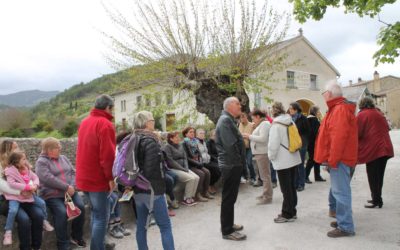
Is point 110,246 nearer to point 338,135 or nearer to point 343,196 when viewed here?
point 343,196

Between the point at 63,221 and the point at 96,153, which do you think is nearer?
the point at 96,153

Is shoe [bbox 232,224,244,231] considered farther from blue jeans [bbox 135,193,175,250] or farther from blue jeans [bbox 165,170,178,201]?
blue jeans [bbox 165,170,178,201]

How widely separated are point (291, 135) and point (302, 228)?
4.76ft

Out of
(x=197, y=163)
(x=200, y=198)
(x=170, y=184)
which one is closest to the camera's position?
(x=170, y=184)

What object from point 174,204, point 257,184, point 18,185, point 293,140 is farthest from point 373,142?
point 18,185

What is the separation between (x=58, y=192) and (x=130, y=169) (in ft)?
5.70

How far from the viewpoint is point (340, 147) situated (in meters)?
4.13

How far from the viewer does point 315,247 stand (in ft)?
13.4

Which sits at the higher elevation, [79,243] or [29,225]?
[29,225]

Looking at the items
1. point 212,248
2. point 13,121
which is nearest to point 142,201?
point 212,248

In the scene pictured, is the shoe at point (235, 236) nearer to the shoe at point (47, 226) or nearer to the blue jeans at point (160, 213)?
the blue jeans at point (160, 213)

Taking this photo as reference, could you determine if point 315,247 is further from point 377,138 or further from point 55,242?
point 55,242

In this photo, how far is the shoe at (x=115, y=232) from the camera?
4.91 metres

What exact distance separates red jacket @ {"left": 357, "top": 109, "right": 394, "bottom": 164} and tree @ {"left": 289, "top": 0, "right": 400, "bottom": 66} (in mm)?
2203
